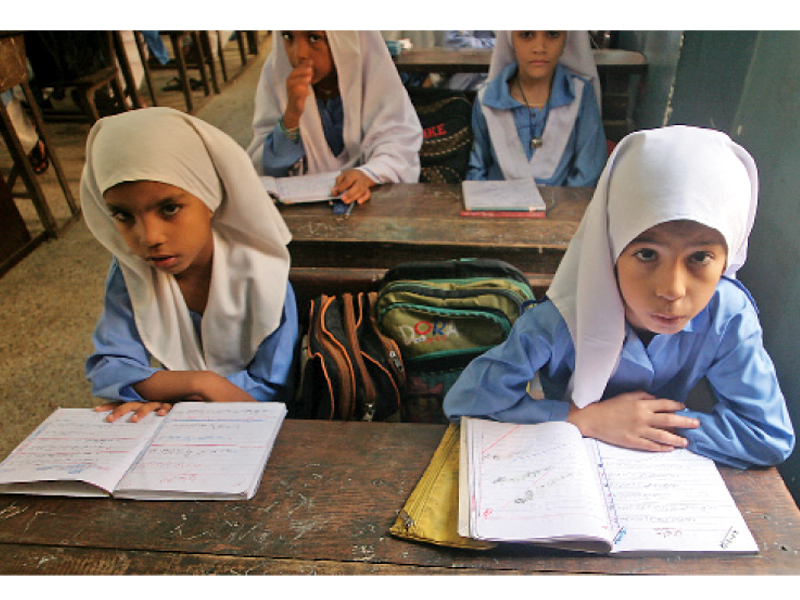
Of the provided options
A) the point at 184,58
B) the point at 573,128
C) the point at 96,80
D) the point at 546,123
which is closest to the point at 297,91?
the point at 184,58

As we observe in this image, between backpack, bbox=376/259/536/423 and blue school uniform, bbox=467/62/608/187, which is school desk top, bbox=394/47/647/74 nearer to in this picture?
blue school uniform, bbox=467/62/608/187

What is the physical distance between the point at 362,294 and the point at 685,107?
120cm

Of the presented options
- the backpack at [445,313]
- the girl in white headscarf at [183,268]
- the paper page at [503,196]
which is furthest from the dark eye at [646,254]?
the paper page at [503,196]

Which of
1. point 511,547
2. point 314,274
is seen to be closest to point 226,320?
point 314,274

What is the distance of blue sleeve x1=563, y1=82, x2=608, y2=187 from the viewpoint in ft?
6.75

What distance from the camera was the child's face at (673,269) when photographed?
71 centimetres

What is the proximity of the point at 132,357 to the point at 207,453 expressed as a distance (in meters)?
0.37

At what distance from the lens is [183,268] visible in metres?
1.07

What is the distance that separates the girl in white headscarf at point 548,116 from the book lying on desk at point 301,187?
717 mm

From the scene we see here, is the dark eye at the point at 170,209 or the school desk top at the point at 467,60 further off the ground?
the dark eye at the point at 170,209

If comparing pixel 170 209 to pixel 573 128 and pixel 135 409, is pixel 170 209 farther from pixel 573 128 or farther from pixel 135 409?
pixel 573 128

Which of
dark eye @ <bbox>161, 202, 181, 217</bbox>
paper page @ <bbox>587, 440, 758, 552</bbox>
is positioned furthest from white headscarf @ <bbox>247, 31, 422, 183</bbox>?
paper page @ <bbox>587, 440, 758, 552</bbox>

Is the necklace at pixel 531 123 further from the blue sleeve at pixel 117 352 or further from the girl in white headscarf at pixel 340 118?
the blue sleeve at pixel 117 352

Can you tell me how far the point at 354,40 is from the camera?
1.70 metres
